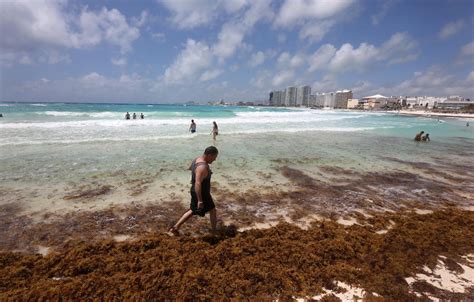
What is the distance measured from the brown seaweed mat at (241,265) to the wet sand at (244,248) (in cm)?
2

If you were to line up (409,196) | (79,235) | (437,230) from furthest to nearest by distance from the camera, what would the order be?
(409,196) → (437,230) → (79,235)

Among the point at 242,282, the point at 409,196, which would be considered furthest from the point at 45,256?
the point at 409,196

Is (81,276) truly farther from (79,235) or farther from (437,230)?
(437,230)

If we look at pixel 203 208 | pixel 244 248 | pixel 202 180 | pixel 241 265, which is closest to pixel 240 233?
pixel 244 248

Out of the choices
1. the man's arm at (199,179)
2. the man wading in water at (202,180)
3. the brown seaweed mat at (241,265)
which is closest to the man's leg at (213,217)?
the man wading in water at (202,180)

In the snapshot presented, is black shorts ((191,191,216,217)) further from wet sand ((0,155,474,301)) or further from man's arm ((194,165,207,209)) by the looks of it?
wet sand ((0,155,474,301))

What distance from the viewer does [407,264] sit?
388 centimetres

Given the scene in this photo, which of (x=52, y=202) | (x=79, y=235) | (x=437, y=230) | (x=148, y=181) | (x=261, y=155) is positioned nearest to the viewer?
(x=79, y=235)

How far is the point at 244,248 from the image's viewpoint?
4.18 m

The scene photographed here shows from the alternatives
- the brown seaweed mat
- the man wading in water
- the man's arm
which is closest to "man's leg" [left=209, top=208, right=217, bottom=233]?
the man wading in water

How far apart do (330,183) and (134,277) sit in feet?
21.7

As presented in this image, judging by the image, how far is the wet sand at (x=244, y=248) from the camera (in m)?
3.29

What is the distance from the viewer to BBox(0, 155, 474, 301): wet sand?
3291 millimetres

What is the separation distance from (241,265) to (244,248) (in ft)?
1.57
